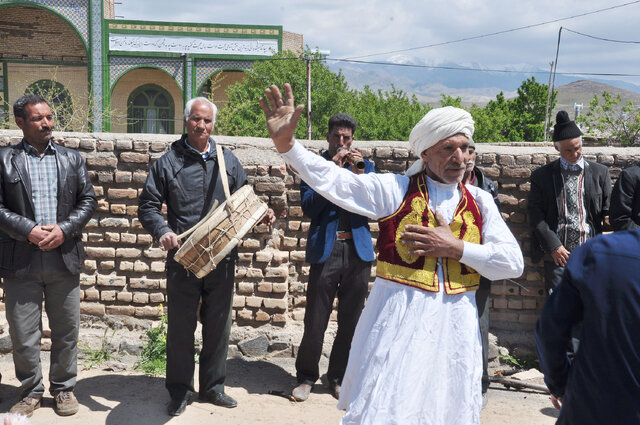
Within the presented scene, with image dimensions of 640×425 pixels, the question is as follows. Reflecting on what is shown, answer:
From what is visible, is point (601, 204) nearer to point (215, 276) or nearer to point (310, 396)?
point (310, 396)

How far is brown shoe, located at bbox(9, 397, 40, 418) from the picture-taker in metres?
4.44

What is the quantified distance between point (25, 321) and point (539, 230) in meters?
3.96

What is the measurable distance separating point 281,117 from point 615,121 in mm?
16278

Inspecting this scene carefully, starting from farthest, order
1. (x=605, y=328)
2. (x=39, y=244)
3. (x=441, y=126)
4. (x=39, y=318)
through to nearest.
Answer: (x=39, y=318)
(x=39, y=244)
(x=441, y=126)
(x=605, y=328)

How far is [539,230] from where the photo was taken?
546cm

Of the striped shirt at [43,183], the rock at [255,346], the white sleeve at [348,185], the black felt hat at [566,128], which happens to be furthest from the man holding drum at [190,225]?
the black felt hat at [566,128]

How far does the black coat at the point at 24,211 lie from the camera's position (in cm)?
430

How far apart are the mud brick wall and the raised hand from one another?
9.05 feet

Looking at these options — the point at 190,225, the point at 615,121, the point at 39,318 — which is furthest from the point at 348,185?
the point at 615,121

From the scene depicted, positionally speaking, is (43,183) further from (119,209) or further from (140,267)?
(140,267)

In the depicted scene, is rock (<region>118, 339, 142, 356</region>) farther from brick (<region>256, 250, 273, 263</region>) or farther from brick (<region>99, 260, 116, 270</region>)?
brick (<region>256, 250, 273, 263</region>)

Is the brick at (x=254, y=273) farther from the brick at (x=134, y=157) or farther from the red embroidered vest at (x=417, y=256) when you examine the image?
the red embroidered vest at (x=417, y=256)

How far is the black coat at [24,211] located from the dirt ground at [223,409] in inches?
40.9

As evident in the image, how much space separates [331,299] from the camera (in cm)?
510
